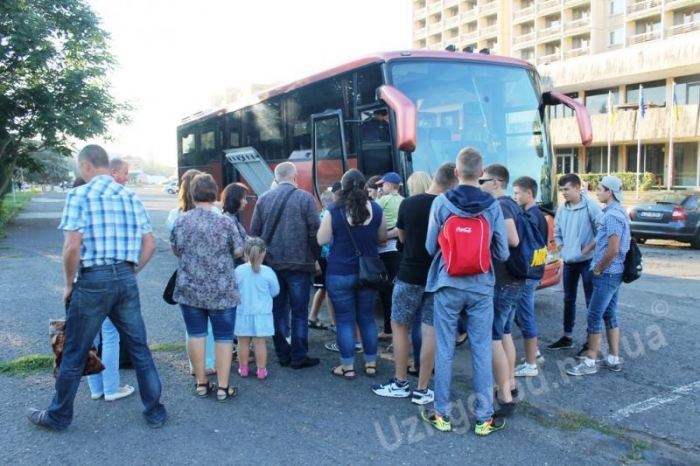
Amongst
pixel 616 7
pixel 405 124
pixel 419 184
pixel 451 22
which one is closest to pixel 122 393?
pixel 419 184

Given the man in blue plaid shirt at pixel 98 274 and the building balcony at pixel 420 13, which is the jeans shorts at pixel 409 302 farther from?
the building balcony at pixel 420 13

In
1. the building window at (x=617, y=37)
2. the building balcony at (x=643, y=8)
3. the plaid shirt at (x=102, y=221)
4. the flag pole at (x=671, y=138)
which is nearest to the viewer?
the plaid shirt at (x=102, y=221)

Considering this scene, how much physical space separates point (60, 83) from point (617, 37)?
4705 centimetres

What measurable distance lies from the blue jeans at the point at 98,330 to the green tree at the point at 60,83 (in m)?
16.3

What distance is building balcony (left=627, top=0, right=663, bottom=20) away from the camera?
4588 cm

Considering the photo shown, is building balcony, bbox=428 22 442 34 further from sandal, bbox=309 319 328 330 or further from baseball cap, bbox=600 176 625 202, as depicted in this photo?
baseball cap, bbox=600 176 625 202

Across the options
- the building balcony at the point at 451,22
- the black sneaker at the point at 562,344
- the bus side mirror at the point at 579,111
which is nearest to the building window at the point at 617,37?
the building balcony at the point at 451,22

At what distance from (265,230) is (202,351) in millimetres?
1304

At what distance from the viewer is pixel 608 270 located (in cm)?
530

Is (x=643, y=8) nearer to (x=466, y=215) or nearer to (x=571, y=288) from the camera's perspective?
(x=571, y=288)

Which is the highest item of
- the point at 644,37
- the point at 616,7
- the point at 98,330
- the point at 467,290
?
the point at 616,7

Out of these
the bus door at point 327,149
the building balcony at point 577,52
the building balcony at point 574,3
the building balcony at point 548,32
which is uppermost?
the building balcony at point 574,3

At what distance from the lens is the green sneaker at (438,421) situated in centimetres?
421

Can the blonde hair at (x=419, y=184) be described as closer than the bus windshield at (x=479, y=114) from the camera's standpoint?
Yes
